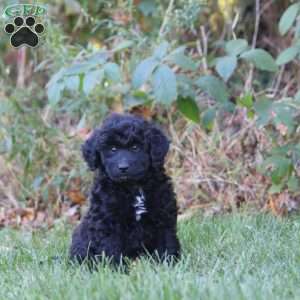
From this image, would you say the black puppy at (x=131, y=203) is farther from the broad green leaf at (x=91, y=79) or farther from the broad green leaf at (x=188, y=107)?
the broad green leaf at (x=188, y=107)

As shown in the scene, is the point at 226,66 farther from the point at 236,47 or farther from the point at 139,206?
the point at 139,206

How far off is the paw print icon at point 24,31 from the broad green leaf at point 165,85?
5.56 ft

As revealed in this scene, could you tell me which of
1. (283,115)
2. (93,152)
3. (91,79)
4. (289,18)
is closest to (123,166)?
(93,152)

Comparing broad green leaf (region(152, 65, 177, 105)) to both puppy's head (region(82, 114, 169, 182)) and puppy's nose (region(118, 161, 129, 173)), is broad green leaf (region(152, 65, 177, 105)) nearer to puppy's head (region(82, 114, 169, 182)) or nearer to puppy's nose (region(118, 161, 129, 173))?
puppy's head (region(82, 114, 169, 182))

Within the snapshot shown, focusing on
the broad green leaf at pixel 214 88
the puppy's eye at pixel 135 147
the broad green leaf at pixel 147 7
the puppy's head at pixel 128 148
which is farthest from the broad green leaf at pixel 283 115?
the broad green leaf at pixel 147 7

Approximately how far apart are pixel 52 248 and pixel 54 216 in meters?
1.90

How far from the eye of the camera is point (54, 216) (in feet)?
24.0

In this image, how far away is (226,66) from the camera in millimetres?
5633

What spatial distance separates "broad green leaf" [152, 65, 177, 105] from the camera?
5.48 metres

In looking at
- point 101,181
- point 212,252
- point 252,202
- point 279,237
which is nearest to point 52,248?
point 101,181

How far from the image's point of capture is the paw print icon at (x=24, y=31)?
677 cm

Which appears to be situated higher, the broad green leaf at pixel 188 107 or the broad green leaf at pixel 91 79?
the broad green leaf at pixel 91 79

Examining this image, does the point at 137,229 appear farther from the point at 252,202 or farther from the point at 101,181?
the point at 252,202

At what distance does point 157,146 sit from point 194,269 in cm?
78
